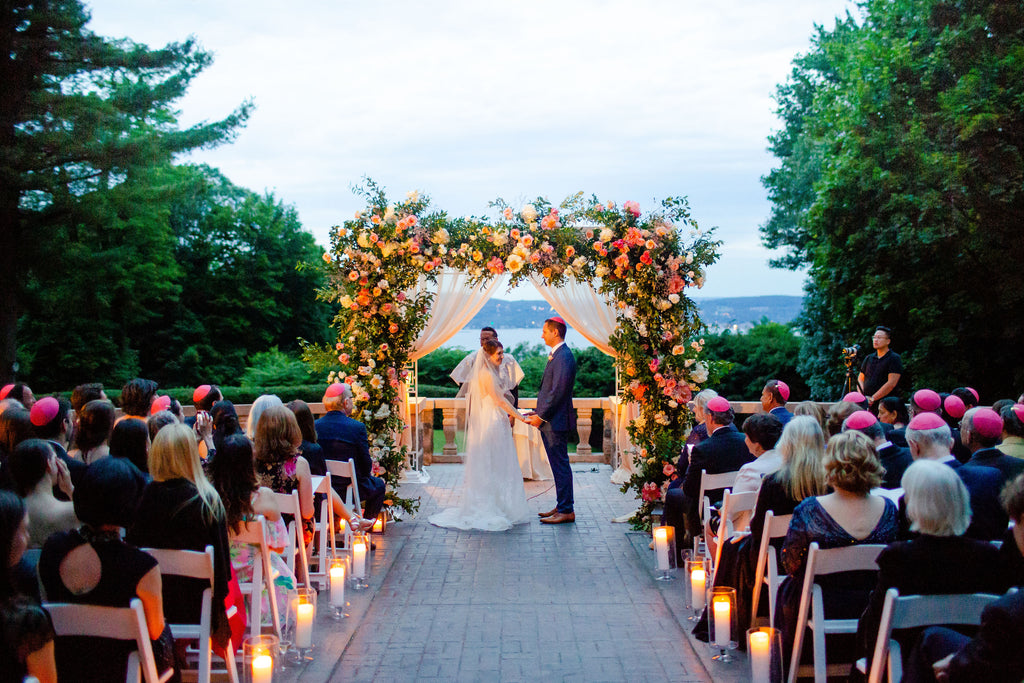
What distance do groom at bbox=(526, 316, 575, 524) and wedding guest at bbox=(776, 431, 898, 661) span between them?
14.4 ft

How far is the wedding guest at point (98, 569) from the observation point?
10.1ft

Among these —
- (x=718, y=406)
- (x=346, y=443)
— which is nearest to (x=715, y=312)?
(x=718, y=406)

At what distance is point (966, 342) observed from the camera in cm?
1436

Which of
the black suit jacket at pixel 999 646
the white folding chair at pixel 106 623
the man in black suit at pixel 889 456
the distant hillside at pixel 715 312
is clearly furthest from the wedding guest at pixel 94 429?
the distant hillside at pixel 715 312

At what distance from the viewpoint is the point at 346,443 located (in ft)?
22.7

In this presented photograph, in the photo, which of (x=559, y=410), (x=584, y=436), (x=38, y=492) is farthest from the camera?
(x=584, y=436)

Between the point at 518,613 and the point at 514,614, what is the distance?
35 mm

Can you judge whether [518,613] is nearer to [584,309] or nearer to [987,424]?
[987,424]

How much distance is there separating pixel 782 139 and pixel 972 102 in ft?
44.2

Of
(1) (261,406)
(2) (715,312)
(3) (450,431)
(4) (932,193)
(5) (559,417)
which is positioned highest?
Answer: (4) (932,193)

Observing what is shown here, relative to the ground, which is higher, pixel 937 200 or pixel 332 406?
pixel 937 200

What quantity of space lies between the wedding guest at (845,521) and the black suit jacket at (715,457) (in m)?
2.02

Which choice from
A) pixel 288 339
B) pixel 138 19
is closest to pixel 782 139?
pixel 288 339

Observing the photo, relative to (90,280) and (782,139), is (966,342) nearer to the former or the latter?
(782,139)
